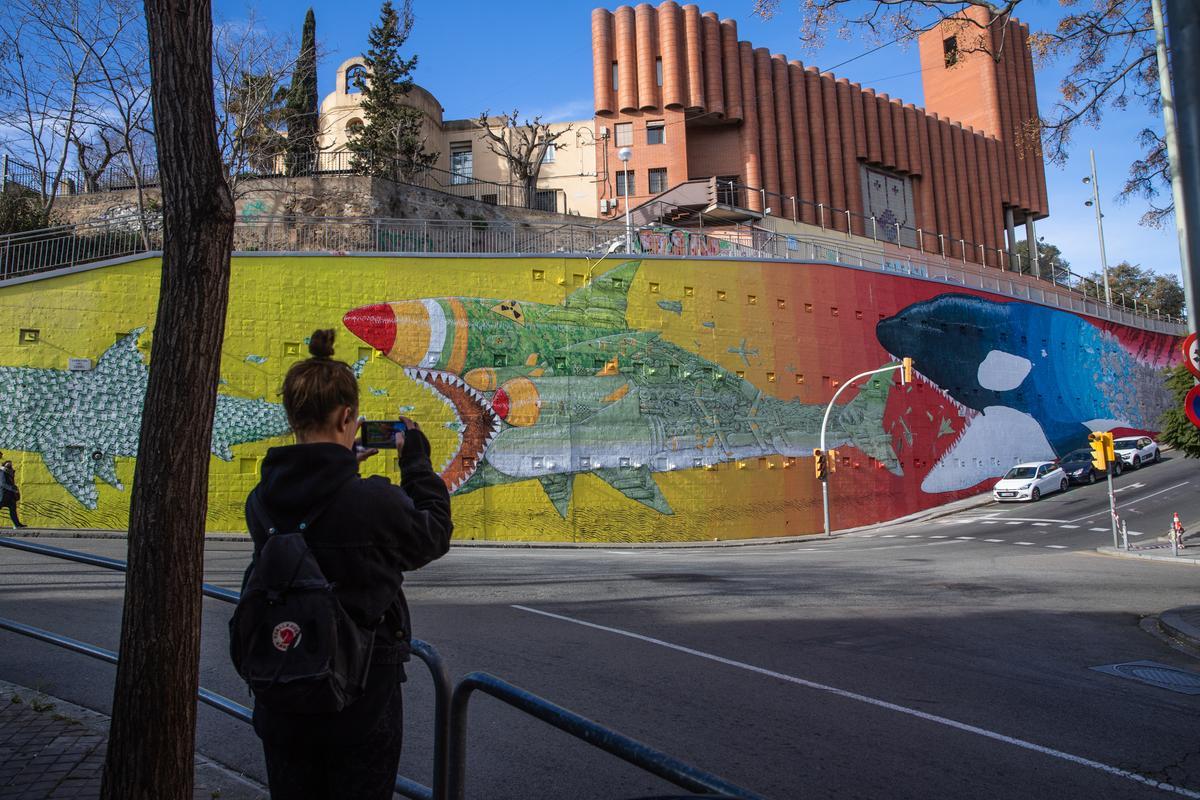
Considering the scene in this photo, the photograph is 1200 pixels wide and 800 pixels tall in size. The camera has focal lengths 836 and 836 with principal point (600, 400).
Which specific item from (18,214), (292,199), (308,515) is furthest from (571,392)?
(308,515)

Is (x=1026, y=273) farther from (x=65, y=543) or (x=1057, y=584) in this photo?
(x=65, y=543)

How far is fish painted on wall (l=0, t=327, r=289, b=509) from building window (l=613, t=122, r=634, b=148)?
91.4ft

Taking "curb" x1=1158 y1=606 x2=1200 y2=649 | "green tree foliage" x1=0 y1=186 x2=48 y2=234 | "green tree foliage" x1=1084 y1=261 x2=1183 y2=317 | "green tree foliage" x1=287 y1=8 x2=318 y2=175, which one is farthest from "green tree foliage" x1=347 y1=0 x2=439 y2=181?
"green tree foliage" x1=1084 y1=261 x2=1183 y2=317

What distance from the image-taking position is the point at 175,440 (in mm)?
3346

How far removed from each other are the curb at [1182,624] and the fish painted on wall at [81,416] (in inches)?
850

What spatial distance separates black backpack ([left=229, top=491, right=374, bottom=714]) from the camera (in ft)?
7.36

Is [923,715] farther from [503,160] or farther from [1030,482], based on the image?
[503,160]

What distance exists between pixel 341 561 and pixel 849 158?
48954 millimetres

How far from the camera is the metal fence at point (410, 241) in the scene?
23.8m

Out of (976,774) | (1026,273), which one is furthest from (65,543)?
(1026,273)

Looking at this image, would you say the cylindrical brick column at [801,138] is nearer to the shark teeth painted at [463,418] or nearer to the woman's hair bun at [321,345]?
the shark teeth painted at [463,418]


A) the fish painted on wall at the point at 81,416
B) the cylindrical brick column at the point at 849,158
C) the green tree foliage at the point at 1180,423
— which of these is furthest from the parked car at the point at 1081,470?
the fish painted on wall at the point at 81,416

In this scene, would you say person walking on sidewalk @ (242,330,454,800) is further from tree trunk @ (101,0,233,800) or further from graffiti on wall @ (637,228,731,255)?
graffiti on wall @ (637,228,731,255)

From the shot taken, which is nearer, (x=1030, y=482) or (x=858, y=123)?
(x=1030, y=482)
